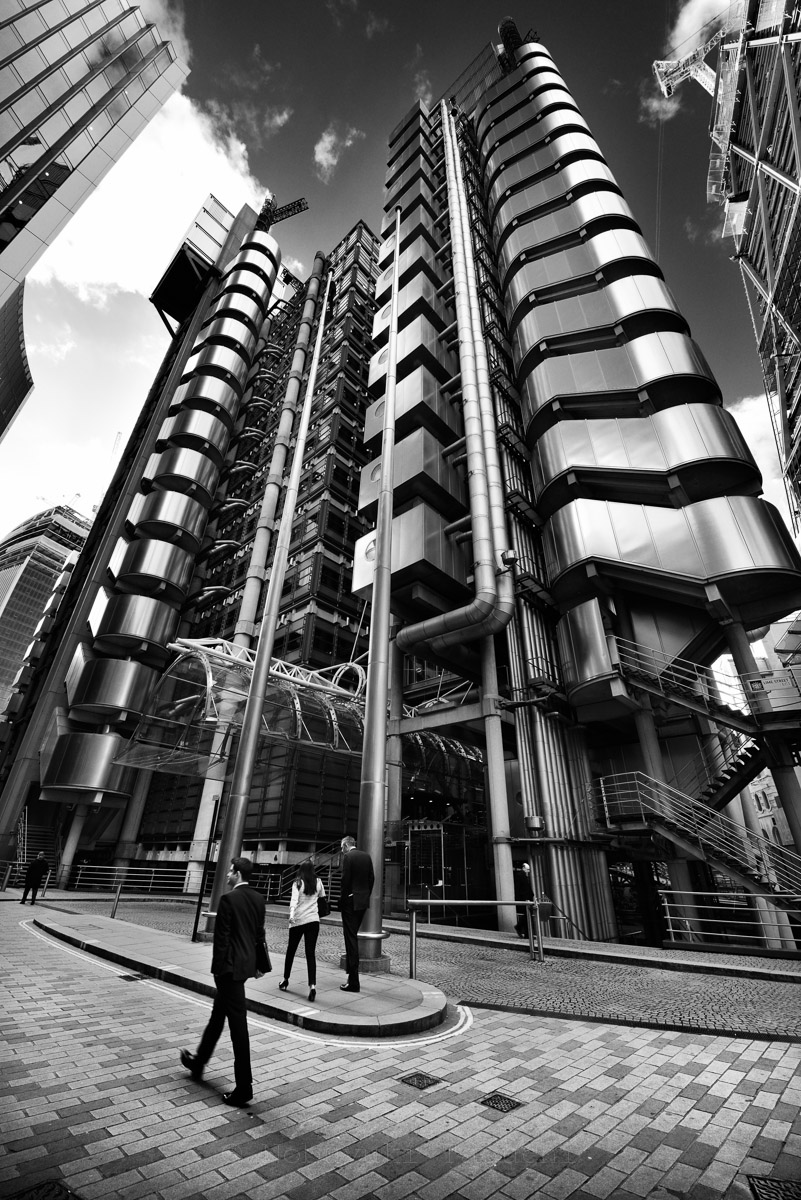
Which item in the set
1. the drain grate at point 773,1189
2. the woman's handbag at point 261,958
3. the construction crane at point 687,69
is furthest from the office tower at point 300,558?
the construction crane at point 687,69

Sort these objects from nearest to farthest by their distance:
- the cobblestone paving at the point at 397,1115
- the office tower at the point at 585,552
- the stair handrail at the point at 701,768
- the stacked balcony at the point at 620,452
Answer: the cobblestone paving at the point at 397,1115, the office tower at the point at 585,552, the stacked balcony at the point at 620,452, the stair handrail at the point at 701,768

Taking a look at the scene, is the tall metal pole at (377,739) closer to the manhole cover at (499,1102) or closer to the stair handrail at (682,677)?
the manhole cover at (499,1102)

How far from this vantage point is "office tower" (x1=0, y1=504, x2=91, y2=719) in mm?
93938

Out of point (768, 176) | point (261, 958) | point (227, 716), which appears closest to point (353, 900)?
point (261, 958)

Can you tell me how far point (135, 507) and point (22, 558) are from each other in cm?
7466

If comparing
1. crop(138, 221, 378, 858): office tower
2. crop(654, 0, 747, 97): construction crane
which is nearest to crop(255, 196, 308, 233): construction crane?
crop(138, 221, 378, 858): office tower

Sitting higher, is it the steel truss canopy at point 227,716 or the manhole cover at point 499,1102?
the steel truss canopy at point 227,716

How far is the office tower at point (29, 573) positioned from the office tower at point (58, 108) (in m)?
91.9

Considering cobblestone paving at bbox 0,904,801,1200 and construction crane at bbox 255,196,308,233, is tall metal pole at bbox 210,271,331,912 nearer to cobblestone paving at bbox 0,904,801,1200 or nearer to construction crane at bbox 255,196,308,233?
cobblestone paving at bbox 0,904,801,1200

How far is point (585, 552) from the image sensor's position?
19.5 metres

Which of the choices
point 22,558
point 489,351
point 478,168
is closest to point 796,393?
point 489,351

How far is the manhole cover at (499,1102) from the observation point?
3.62 m

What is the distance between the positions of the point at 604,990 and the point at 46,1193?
7.75 metres

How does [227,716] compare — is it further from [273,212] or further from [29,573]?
[29,573]
